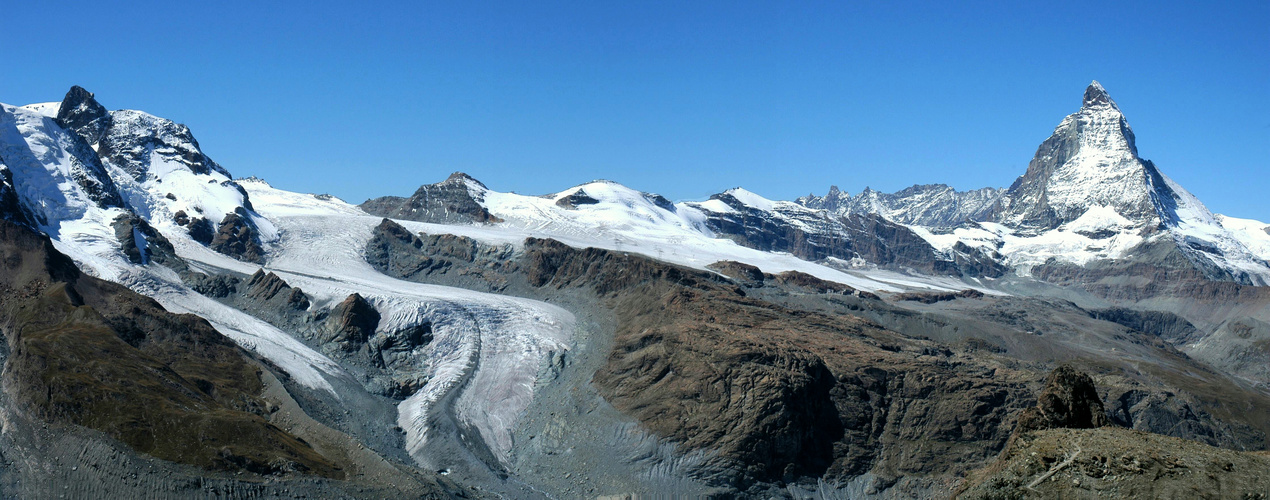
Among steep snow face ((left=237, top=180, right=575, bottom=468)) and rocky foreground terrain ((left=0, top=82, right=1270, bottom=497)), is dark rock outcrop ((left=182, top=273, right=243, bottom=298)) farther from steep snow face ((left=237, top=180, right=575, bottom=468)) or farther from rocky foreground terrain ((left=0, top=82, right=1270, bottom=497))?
steep snow face ((left=237, top=180, right=575, bottom=468))

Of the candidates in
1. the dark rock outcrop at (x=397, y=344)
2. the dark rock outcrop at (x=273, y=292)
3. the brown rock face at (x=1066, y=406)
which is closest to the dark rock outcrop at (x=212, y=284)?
the dark rock outcrop at (x=273, y=292)

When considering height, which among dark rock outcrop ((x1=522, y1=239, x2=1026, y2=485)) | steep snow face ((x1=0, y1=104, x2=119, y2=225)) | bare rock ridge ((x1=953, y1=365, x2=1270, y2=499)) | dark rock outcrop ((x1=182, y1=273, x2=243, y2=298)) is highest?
steep snow face ((x1=0, y1=104, x2=119, y2=225))

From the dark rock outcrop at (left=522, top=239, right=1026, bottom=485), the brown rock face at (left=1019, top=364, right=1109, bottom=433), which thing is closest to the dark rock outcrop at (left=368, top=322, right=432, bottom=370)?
the dark rock outcrop at (left=522, top=239, right=1026, bottom=485)

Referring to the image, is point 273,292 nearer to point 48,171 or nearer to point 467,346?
point 467,346

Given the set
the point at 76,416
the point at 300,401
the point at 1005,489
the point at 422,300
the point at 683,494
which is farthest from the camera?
the point at 422,300

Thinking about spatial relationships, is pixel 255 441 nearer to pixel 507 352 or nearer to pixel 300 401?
pixel 300 401

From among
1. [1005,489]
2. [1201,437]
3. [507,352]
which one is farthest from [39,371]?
[1201,437]

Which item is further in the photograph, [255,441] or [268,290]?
[268,290]
